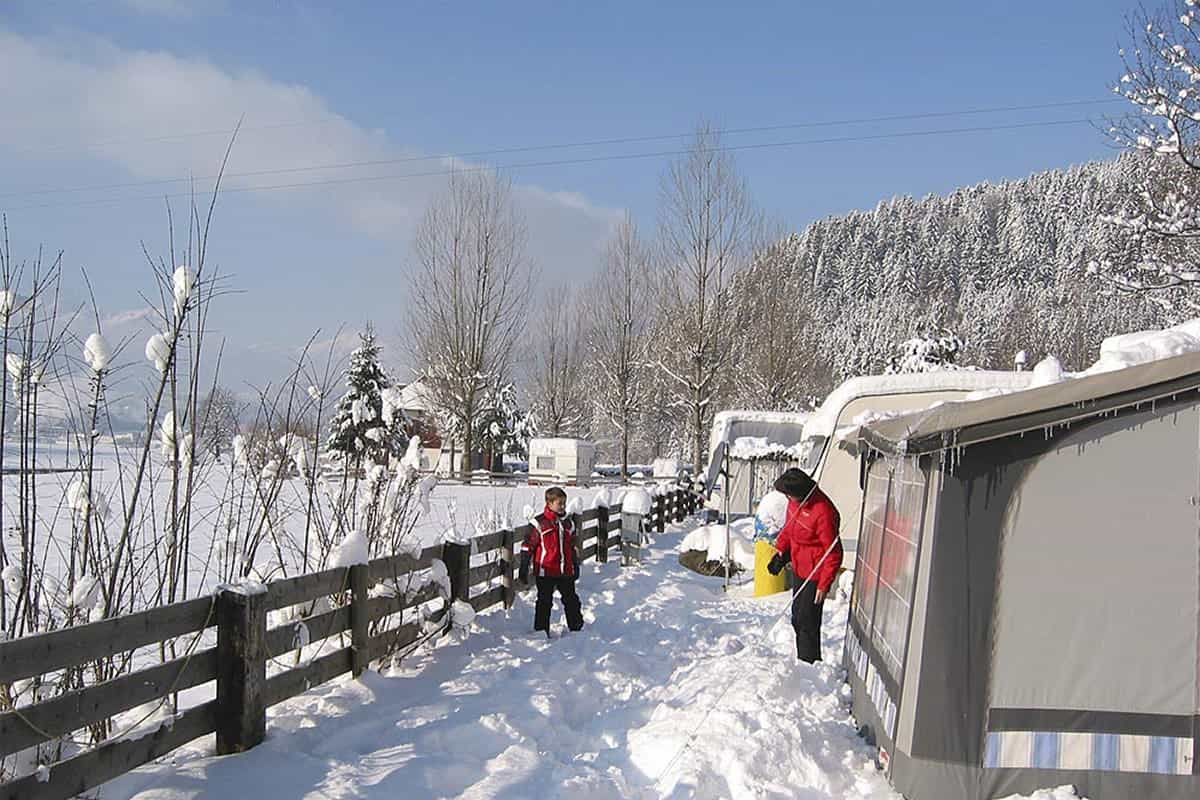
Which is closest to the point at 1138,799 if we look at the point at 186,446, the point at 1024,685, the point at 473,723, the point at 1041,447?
the point at 1024,685

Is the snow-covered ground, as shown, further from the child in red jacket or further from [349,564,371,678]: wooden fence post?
the child in red jacket

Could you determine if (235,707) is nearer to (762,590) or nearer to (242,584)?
(242,584)

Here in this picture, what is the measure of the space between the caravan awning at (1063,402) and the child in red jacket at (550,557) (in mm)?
4127

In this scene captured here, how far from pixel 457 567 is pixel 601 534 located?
266 inches

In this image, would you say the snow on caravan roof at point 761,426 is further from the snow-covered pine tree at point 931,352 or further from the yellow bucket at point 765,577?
the yellow bucket at point 765,577

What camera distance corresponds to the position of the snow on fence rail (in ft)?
11.6

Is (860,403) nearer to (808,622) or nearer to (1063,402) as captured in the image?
(808,622)

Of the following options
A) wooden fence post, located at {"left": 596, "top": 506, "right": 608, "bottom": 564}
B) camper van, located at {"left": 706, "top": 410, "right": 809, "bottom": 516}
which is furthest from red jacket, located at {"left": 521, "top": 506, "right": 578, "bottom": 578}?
camper van, located at {"left": 706, "top": 410, "right": 809, "bottom": 516}

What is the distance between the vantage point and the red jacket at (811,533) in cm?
728

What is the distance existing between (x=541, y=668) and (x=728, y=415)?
841 inches

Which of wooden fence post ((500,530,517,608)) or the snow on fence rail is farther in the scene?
wooden fence post ((500,530,517,608))

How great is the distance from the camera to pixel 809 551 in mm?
7348

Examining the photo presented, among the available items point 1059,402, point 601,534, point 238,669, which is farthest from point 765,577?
point 238,669

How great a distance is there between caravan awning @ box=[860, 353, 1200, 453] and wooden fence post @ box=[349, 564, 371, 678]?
3728 mm
